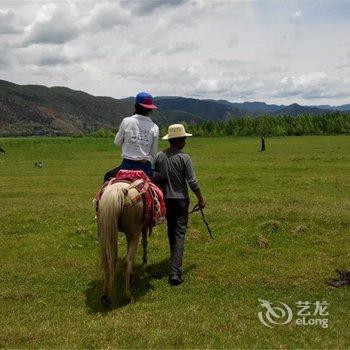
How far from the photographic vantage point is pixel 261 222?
14.1 metres

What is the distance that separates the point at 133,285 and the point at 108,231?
83.7 inches

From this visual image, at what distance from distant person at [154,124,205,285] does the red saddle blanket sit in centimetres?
54

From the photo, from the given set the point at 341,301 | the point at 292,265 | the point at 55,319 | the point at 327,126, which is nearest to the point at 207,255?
the point at 292,265

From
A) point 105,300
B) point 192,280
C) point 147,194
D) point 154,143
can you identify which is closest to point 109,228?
point 147,194

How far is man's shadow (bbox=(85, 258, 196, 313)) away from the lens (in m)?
8.78

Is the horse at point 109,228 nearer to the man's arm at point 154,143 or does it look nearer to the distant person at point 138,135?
the distant person at point 138,135

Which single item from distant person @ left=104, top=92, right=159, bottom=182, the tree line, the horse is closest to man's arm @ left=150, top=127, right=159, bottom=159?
distant person @ left=104, top=92, right=159, bottom=182

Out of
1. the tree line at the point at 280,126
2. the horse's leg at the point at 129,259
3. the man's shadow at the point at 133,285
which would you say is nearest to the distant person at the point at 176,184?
the man's shadow at the point at 133,285

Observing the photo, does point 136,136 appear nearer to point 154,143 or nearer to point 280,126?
point 154,143

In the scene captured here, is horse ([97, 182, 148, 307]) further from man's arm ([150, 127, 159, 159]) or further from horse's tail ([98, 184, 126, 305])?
man's arm ([150, 127, 159, 159])

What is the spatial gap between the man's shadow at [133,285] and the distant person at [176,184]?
2.19ft

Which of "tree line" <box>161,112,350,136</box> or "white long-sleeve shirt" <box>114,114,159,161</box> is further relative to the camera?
"tree line" <box>161,112,350,136</box>

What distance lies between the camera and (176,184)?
10.0 m

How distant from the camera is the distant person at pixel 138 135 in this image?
30.5 feet
